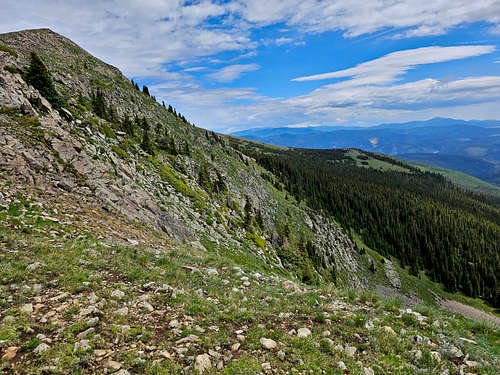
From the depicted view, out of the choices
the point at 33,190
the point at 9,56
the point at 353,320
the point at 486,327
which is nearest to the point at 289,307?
the point at 353,320

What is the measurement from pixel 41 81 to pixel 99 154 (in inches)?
376

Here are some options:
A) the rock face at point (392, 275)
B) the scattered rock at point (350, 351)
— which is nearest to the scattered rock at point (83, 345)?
the scattered rock at point (350, 351)

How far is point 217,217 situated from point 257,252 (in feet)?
24.2

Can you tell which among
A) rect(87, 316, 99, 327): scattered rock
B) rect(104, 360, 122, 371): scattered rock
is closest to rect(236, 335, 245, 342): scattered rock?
rect(104, 360, 122, 371): scattered rock

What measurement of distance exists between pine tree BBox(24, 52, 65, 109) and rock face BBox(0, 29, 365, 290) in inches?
49.8

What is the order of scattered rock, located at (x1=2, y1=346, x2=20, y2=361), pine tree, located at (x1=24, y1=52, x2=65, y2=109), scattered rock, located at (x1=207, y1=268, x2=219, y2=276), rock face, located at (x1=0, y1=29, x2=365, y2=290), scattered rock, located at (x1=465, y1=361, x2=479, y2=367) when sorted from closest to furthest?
1. scattered rock, located at (x1=2, y1=346, x2=20, y2=361)
2. scattered rock, located at (x1=465, y1=361, x2=479, y2=367)
3. scattered rock, located at (x1=207, y1=268, x2=219, y2=276)
4. rock face, located at (x1=0, y1=29, x2=365, y2=290)
5. pine tree, located at (x1=24, y1=52, x2=65, y2=109)

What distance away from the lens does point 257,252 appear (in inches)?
1245

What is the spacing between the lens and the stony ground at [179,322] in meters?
5.63

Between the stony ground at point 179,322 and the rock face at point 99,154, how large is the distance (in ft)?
14.3

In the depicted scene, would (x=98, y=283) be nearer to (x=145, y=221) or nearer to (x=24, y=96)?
(x=145, y=221)

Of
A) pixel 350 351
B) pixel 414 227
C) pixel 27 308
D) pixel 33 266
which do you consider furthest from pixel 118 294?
pixel 414 227

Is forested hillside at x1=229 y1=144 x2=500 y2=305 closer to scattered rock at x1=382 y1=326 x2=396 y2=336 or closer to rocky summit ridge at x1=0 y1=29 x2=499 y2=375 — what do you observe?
rocky summit ridge at x1=0 y1=29 x2=499 y2=375

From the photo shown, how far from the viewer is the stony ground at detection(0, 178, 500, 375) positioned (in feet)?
18.5

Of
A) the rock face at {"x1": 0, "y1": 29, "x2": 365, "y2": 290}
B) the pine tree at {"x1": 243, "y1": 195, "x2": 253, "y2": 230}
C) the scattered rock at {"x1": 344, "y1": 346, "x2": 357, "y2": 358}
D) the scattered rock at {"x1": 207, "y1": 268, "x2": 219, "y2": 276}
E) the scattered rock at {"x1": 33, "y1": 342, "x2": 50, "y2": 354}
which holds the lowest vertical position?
the pine tree at {"x1": 243, "y1": 195, "x2": 253, "y2": 230}
